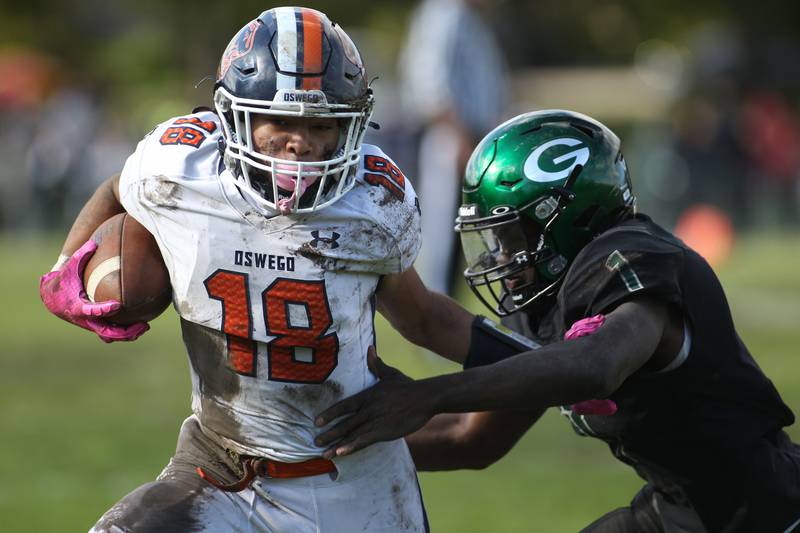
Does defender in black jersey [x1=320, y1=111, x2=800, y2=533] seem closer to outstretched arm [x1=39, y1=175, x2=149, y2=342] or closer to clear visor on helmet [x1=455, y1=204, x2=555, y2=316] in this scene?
clear visor on helmet [x1=455, y1=204, x2=555, y2=316]

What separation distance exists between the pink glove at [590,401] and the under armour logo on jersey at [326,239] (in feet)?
2.13

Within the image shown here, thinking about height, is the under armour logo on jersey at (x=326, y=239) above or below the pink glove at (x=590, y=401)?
above

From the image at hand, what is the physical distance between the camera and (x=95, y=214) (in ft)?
12.9

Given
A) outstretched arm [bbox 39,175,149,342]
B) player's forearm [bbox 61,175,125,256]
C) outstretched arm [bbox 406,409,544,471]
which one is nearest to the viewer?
outstretched arm [bbox 39,175,149,342]

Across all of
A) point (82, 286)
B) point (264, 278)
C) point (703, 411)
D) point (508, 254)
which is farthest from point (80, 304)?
point (703, 411)

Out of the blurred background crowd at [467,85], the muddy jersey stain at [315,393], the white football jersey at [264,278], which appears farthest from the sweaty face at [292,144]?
the blurred background crowd at [467,85]

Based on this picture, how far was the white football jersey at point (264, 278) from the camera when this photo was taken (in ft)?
12.0

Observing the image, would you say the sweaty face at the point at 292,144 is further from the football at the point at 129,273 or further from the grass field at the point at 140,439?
the grass field at the point at 140,439

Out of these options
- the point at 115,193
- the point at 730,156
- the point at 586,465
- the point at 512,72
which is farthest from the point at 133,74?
the point at 115,193

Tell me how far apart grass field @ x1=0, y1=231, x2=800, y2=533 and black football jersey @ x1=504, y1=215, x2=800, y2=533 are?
7.56 feet

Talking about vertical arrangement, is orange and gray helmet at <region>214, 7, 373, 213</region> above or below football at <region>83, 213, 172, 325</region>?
above

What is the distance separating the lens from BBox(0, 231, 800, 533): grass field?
6434 millimetres

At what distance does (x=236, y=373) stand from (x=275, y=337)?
159 mm

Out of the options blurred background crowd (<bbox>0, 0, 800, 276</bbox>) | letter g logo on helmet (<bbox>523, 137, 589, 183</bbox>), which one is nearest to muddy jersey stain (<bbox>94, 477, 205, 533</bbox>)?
letter g logo on helmet (<bbox>523, 137, 589, 183</bbox>)
